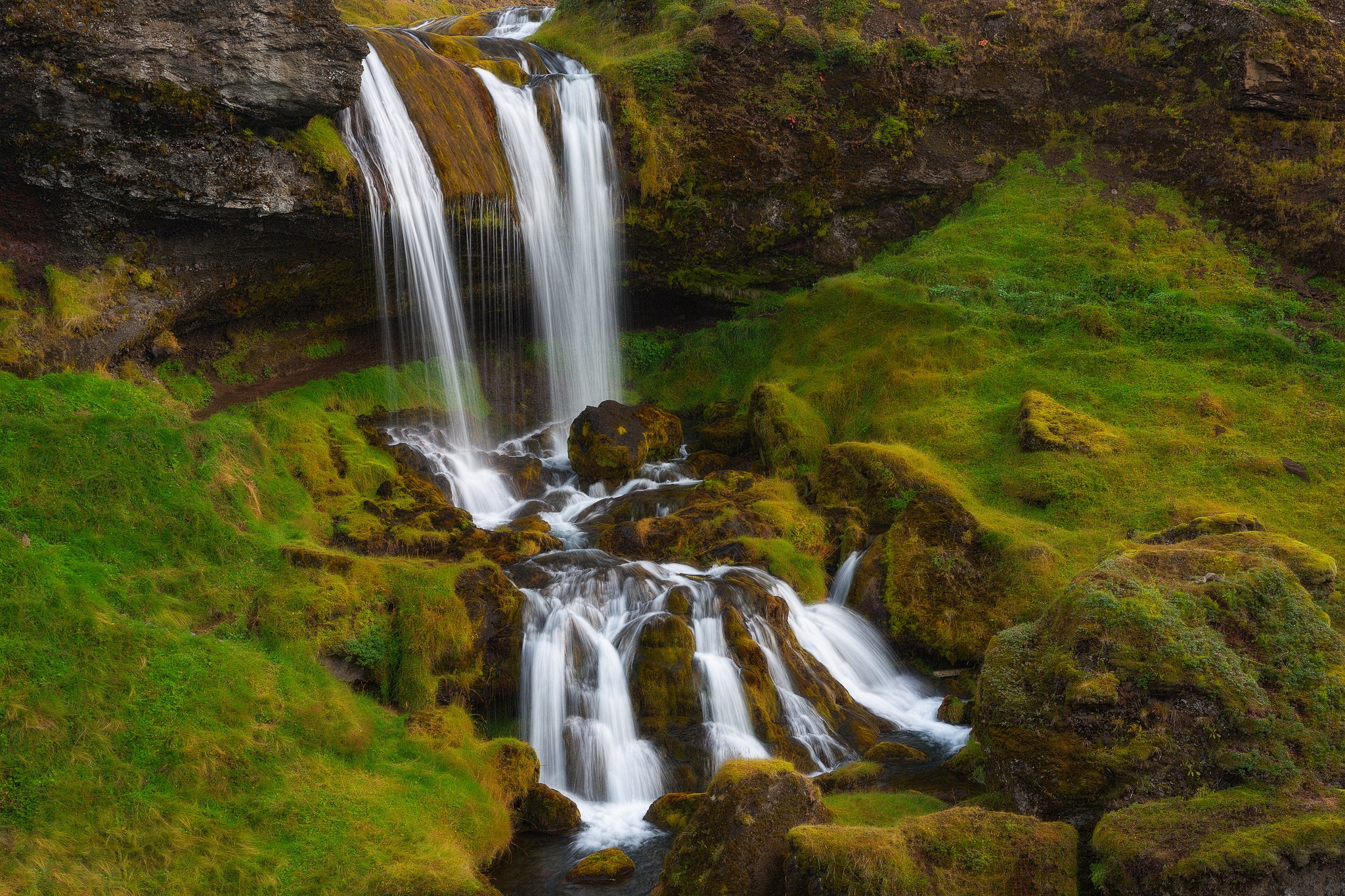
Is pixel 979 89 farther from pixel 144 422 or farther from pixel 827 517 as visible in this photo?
pixel 144 422

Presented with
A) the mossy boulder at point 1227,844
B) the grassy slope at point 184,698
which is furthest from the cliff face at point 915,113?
the mossy boulder at point 1227,844

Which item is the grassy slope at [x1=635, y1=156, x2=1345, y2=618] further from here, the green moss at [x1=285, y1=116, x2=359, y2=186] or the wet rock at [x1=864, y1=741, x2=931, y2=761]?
the green moss at [x1=285, y1=116, x2=359, y2=186]

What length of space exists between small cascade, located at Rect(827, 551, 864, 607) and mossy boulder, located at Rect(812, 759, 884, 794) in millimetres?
3331

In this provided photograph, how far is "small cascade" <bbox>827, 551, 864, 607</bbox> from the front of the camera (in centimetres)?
1112

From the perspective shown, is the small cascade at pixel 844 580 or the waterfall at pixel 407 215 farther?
the waterfall at pixel 407 215

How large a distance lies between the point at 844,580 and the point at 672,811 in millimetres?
4640

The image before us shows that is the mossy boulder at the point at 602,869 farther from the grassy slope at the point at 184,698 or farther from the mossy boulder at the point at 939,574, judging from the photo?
the mossy boulder at the point at 939,574

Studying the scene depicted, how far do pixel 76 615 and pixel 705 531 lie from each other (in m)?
6.99

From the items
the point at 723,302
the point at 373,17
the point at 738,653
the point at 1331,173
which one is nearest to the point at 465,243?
the point at 723,302

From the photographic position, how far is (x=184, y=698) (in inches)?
249

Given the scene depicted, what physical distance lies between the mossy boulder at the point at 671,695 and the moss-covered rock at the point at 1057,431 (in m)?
6.35

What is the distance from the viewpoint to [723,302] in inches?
771

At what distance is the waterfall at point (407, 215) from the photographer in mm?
13094

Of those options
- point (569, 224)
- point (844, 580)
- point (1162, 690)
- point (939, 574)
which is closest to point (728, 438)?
point (844, 580)
